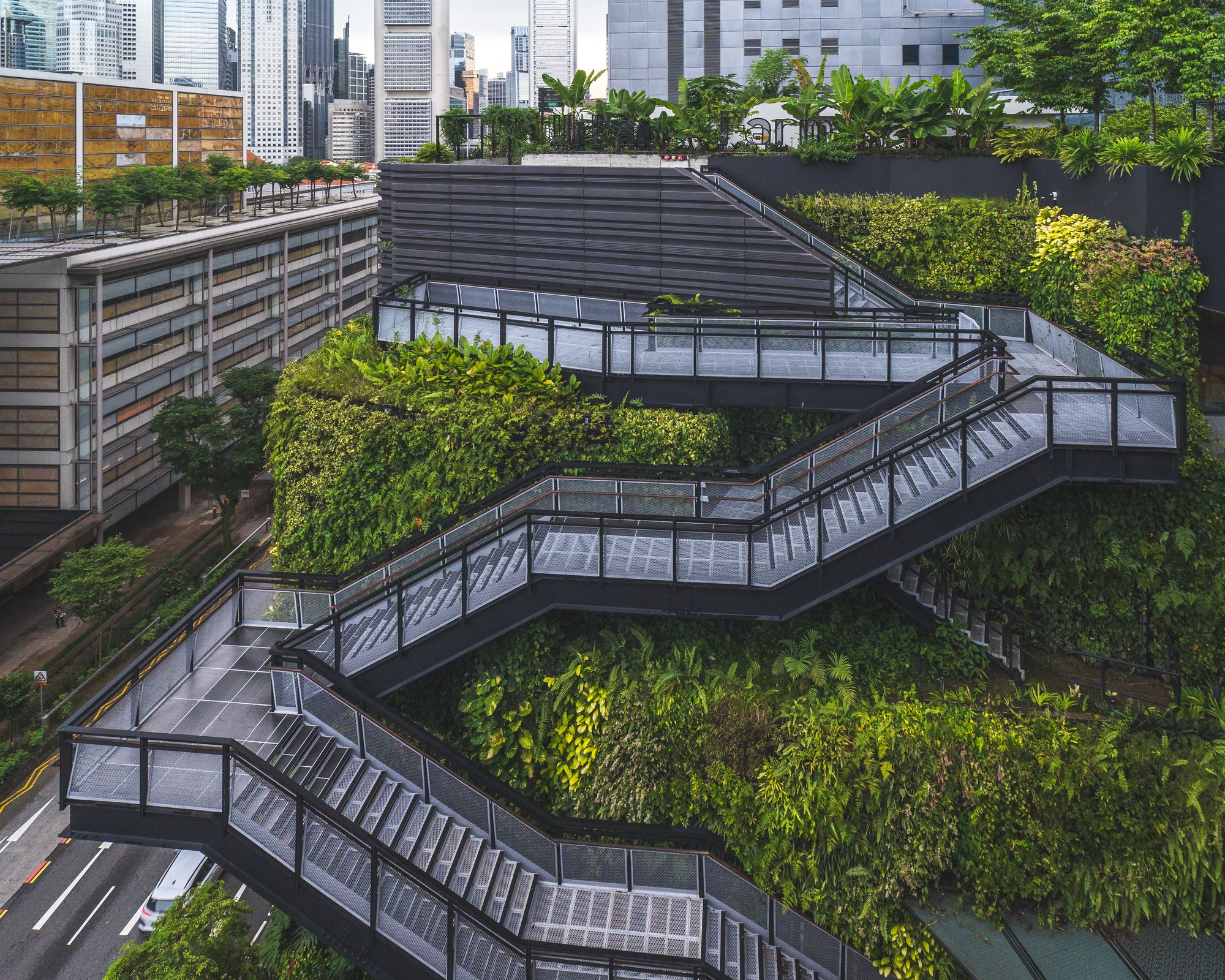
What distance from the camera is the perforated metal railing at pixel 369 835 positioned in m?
8.98

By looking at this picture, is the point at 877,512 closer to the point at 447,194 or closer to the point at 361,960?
the point at 361,960

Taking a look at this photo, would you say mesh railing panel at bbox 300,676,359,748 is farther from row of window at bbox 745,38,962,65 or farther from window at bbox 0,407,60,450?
row of window at bbox 745,38,962,65

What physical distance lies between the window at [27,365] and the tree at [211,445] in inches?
178

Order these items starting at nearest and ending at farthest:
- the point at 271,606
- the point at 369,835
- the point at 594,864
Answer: the point at 369,835 → the point at 594,864 → the point at 271,606

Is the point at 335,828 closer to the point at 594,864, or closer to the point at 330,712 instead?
the point at 330,712

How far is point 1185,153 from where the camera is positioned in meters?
14.6

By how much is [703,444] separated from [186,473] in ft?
104

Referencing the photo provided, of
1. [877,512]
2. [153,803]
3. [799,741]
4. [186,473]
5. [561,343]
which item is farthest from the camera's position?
[186,473]

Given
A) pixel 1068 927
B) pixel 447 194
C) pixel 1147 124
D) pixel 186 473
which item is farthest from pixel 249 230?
pixel 1068 927

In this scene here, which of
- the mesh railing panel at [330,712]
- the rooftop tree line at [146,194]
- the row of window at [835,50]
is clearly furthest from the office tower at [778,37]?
the mesh railing panel at [330,712]

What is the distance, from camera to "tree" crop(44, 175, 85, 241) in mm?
43969

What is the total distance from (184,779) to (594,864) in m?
4.32

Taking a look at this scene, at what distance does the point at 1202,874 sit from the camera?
30.1 feet

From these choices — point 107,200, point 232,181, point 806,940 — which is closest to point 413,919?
point 806,940
